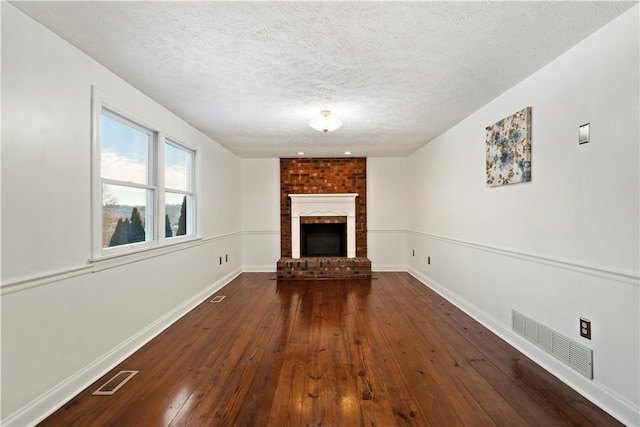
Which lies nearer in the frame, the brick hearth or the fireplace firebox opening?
the brick hearth

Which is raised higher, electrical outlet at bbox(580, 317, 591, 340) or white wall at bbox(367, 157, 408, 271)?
white wall at bbox(367, 157, 408, 271)

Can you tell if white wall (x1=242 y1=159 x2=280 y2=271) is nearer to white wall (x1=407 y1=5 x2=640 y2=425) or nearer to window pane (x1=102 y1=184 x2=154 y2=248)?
window pane (x1=102 y1=184 x2=154 y2=248)

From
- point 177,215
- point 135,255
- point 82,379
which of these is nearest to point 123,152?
point 135,255

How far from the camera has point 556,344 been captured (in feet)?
7.17

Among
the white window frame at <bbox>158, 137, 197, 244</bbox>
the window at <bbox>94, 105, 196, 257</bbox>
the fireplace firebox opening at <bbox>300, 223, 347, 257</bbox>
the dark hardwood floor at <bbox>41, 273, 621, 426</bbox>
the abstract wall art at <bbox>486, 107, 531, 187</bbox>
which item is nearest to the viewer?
the dark hardwood floor at <bbox>41, 273, 621, 426</bbox>

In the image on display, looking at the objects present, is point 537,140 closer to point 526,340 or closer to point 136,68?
point 526,340

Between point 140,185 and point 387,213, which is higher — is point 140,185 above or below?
above

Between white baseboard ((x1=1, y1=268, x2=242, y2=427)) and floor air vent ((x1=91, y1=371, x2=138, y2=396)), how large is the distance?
12 cm

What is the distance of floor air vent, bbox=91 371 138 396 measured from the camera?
198cm

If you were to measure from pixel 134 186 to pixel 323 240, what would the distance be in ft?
13.5

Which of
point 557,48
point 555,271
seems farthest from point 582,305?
point 557,48

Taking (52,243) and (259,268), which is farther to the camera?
(259,268)

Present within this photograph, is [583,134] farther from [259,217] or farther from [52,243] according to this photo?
[259,217]

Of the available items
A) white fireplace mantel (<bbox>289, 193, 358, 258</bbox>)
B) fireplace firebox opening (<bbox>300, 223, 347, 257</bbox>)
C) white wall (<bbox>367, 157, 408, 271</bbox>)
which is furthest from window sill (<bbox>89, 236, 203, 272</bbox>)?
white wall (<bbox>367, 157, 408, 271</bbox>)
